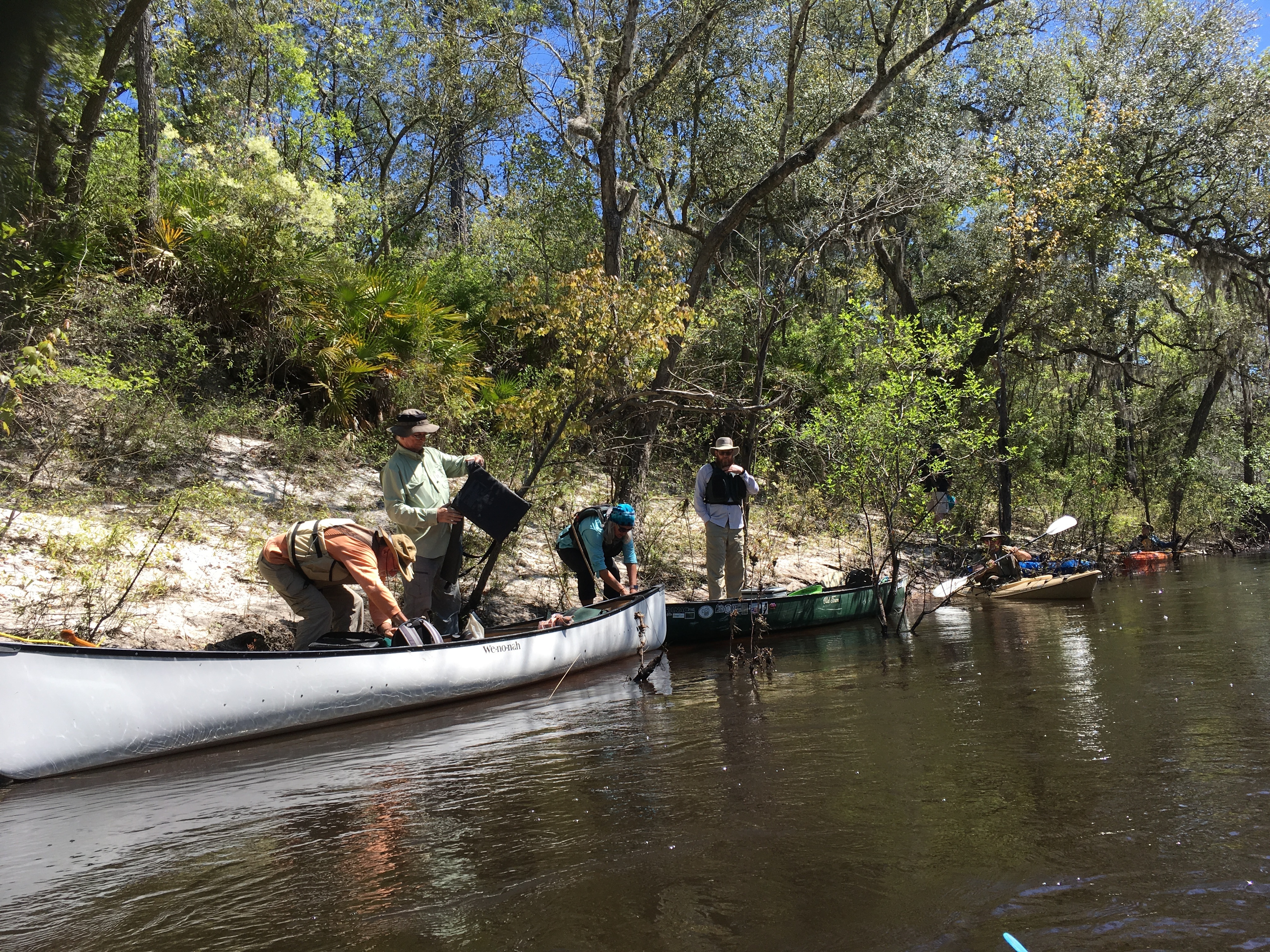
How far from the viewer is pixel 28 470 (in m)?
10.9

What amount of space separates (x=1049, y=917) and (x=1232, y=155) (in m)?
21.5

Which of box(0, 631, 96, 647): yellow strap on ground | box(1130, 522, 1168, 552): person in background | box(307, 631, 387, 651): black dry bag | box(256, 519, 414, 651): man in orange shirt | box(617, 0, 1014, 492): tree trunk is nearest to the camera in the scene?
box(0, 631, 96, 647): yellow strap on ground

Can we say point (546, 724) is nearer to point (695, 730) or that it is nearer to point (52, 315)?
→ point (695, 730)

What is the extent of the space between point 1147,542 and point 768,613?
14678mm

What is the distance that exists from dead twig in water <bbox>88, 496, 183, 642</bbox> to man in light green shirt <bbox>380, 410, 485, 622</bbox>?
1.68 metres

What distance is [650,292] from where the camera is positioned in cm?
1206

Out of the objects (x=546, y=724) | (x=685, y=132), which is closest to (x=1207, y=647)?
(x=546, y=724)

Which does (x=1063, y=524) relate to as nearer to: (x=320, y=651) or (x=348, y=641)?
(x=348, y=641)

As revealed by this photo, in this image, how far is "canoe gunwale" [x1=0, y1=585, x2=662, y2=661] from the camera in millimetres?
5887

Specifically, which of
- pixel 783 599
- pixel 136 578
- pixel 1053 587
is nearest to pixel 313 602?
pixel 136 578

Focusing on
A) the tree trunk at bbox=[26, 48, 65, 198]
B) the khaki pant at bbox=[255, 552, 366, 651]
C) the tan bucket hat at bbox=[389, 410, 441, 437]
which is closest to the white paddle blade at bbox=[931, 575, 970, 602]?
the tan bucket hat at bbox=[389, 410, 441, 437]

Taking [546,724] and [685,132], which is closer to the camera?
[546,724]

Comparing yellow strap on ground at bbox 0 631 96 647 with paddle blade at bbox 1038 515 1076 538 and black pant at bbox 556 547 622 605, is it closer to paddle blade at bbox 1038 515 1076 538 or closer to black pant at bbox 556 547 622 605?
black pant at bbox 556 547 622 605

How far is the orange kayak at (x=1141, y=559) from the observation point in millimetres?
20219
